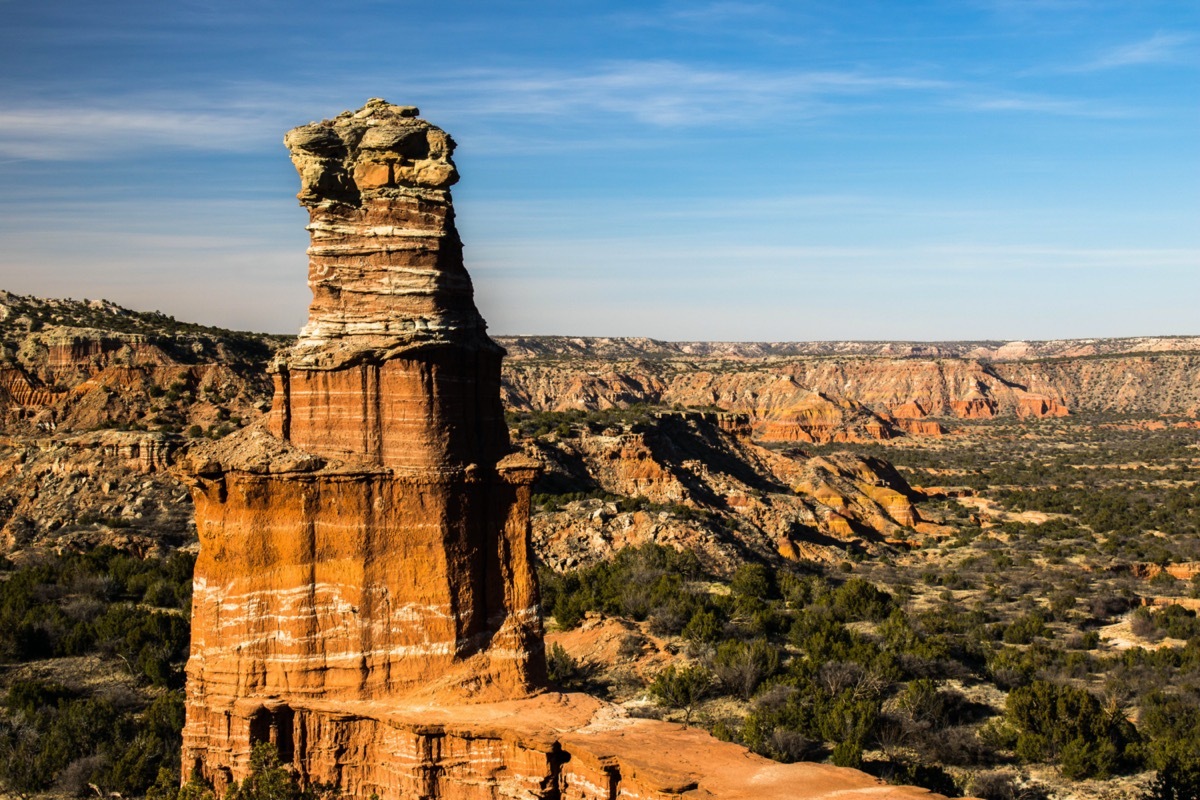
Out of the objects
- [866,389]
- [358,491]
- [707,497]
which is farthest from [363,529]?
[866,389]

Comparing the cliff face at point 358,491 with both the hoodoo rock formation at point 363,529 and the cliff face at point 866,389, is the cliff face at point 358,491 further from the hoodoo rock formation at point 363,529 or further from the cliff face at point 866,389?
the cliff face at point 866,389

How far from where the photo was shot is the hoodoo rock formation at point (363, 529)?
1195cm

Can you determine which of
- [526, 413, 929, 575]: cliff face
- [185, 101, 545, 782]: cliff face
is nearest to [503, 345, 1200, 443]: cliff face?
[526, 413, 929, 575]: cliff face

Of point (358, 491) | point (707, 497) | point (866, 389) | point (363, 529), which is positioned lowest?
point (707, 497)

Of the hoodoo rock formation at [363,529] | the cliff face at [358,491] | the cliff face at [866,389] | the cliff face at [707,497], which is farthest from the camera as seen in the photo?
the cliff face at [866,389]

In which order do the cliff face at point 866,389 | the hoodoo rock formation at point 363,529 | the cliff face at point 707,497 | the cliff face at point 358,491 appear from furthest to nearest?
the cliff face at point 866,389 < the cliff face at point 707,497 < the cliff face at point 358,491 < the hoodoo rock formation at point 363,529

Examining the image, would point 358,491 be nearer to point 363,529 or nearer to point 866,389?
point 363,529

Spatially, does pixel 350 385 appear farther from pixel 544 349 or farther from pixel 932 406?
pixel 544 349

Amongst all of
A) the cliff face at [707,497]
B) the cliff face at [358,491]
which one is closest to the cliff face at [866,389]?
the cliff face at [707,497]

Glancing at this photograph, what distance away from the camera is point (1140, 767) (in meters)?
18.5

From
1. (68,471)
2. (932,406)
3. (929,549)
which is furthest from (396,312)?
(932,406)

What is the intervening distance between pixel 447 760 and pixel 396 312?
512 centimetres

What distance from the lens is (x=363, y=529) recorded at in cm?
1219

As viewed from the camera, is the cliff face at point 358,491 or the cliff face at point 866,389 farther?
the cliff face at point 866,389
